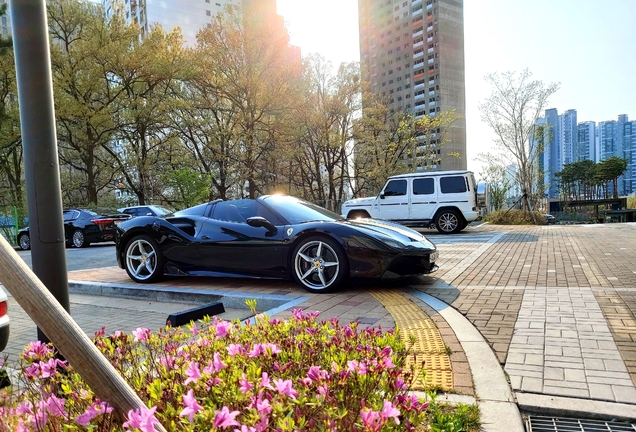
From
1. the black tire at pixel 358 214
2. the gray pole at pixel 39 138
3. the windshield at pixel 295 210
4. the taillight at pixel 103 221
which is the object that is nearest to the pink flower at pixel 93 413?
the gray pole at pixel 39 138

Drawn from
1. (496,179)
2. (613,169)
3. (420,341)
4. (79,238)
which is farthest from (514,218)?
(613,169)

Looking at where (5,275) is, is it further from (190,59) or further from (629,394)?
(190,59)

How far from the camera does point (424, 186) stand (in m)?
14.4

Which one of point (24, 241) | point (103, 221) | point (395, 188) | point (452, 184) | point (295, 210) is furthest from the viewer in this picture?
point (24, 241)

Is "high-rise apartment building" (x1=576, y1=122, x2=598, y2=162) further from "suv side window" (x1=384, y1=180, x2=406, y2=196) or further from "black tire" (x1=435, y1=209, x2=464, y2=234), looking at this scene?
"suv side window" (x1=384, y1=180, x2=406, y2=196)

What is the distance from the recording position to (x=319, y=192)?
3634 centimetres

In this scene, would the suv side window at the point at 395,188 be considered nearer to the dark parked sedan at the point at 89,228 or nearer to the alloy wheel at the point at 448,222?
the alloy wheel at the point at 448,222

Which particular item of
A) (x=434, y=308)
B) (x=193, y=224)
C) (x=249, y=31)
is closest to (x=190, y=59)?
(x=249, y=31)

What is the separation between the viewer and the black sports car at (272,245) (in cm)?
506

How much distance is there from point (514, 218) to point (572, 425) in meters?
20.6

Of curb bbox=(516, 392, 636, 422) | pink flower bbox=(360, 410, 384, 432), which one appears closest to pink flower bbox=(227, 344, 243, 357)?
pink flower bbox=(360, 410, 384, 432)

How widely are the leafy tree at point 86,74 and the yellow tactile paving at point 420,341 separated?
23494 mm

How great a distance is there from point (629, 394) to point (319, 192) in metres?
34.2

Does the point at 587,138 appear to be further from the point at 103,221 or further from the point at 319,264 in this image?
the point at 319,264
